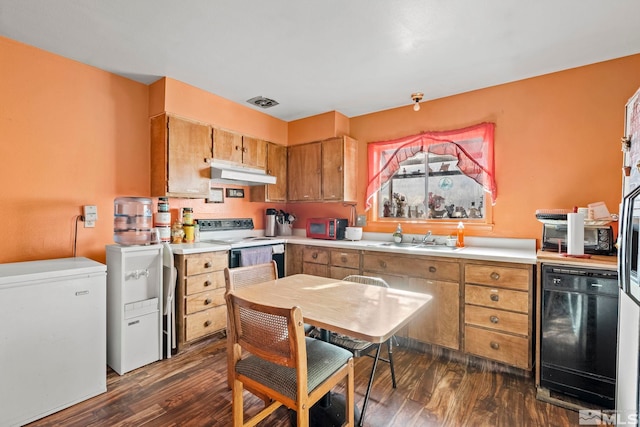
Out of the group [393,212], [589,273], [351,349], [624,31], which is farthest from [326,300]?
[624,31]

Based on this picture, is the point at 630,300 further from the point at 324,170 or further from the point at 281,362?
the point at 324,170

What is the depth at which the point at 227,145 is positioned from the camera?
10.9 feet

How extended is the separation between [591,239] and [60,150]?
4.21 metres

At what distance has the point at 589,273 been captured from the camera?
76.2 inches

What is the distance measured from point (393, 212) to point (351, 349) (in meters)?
2.04

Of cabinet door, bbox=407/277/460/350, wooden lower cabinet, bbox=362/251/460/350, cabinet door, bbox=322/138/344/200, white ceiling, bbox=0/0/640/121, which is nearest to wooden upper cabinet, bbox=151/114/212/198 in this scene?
white ceiling, bbox=0/0/640/121

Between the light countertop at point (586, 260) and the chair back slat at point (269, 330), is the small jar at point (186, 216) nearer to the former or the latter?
the chair back slat at point (269, 330)

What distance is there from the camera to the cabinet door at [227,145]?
3.21m

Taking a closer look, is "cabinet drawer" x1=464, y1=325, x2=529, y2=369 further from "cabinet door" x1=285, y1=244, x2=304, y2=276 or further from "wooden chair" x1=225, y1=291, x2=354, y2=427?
"cabinet door" x1=285, y1=244, x2=304, y2=276

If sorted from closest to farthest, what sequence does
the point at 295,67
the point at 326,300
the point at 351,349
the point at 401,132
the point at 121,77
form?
the point at 326,300, the point at 351,349, the point at 295,67, the point at 121,77, the point at 401,132

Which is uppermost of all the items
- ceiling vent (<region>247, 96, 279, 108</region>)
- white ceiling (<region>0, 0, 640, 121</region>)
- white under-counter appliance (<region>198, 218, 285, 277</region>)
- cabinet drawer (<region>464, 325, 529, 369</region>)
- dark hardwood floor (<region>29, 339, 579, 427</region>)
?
ceiling vent (<region>247, 96, 279, 108</region>)

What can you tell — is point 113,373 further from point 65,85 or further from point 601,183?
point 601,183

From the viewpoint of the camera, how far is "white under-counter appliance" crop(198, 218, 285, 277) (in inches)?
118

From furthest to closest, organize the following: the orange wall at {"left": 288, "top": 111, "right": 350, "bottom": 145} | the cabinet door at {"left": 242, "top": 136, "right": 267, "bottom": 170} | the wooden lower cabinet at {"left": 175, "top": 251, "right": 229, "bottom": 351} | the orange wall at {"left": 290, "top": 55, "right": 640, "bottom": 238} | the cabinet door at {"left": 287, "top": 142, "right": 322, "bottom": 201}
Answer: the cabinet door at {"left": 287, "top": 142, "right": 322, "bottom": 201}
the orange wall at {"left": 288, "top": 111, "right": 350, "bottom": 145}
the cabinet door at {"left": 242, "top": 136, "right": 267, "bottom": 170}
the wooden lower cabinet at {"left": 175, "top": 251, "right": 229, "bottom": 351}
the orange wall at {"left": 290, "top": 55, "right": 640, "bottom": 238}
